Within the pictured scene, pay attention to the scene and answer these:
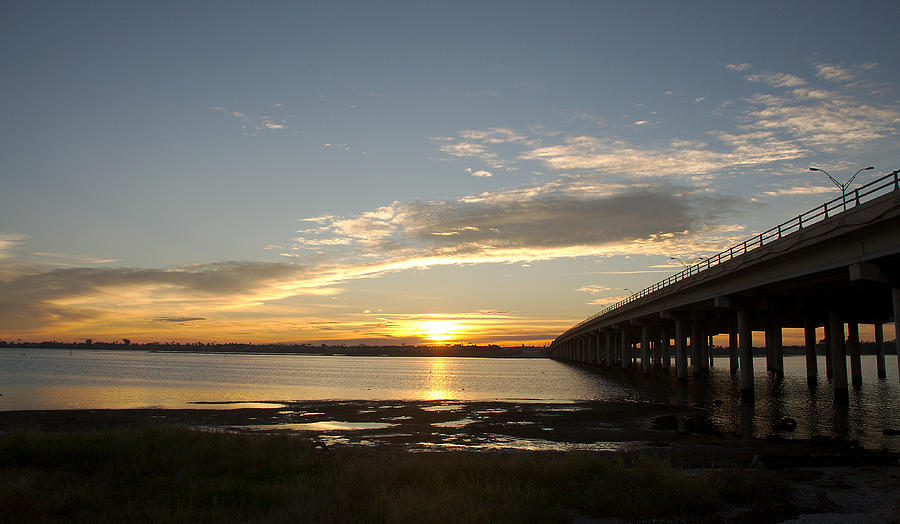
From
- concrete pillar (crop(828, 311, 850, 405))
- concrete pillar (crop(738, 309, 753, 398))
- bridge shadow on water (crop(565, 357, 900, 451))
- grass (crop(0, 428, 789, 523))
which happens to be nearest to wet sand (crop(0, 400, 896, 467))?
bridge shadow on water (crop(565, 357, 900, 451))

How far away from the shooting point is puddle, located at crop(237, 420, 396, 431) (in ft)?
113

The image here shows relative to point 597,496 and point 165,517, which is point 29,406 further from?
point 597,496

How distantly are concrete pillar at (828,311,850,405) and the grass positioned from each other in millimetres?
39861

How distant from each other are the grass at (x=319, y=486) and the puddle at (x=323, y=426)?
13.8 metres

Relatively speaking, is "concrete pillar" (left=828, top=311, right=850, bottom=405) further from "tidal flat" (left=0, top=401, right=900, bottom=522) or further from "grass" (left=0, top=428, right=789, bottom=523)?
"grass" (left=0, top=428, right=789, bottom=523)

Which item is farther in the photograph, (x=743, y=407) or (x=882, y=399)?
(x=882, y=399)

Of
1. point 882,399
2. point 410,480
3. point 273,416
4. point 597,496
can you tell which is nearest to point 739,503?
point 597,496

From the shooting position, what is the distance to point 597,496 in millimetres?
15070

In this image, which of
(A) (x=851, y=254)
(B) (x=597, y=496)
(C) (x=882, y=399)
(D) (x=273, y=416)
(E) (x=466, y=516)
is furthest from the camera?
(C) (x=882, y=399)

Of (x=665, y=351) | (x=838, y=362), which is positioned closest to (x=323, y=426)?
(x=838, y=362)

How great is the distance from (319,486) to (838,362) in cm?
5250

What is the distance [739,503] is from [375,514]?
30.0 ft

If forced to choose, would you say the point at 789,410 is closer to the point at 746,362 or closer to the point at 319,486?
the point at 746,362

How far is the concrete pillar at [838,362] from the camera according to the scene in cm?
4934
